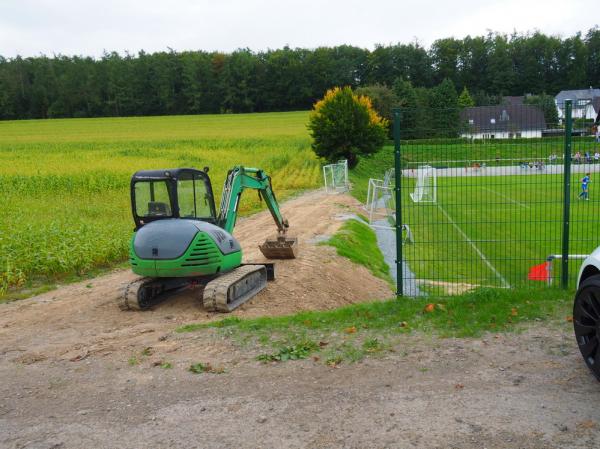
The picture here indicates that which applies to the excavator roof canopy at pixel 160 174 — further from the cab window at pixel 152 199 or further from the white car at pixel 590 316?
the white car at pixel 590 316

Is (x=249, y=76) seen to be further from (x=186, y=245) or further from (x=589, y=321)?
(x=589, y=321)

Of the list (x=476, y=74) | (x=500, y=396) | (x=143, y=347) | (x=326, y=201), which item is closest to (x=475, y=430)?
(x=500, y=396)

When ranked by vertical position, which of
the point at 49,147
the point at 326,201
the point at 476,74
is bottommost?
the point at 326,201

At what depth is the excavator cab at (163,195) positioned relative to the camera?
1061 cm

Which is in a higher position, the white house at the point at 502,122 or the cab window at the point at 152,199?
the white house at the point at 502,122

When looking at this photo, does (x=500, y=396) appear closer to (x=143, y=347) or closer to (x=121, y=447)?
(x=121, y=447)

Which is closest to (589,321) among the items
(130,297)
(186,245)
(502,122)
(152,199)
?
(502,122)

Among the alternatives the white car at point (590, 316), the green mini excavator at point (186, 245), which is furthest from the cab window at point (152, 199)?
the white car at point (590, 316)

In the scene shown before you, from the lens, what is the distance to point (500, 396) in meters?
5.28

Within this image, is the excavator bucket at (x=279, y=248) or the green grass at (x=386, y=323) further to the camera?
the excavator bucket at (x=279, y=248)

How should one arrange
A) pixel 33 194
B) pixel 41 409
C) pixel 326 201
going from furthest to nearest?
1. pixel 326 201
2. pixel 33 194
3. pixel 41 409

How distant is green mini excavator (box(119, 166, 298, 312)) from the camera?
9586mm

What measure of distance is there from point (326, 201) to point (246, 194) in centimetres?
399

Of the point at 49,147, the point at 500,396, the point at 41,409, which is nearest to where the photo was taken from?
the point at 500,396
